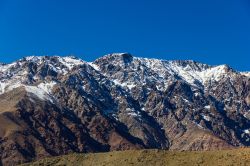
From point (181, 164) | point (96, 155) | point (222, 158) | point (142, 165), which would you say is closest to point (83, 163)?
point (96, 155)

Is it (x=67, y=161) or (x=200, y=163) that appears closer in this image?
(x=200, y=163)

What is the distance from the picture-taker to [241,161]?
430ft

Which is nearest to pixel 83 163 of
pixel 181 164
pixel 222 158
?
pixel 181 164

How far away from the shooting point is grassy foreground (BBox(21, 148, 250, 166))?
444 feet

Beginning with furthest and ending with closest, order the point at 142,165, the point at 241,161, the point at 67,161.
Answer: the point at 67,161
the point at 142,165
the point at 241,161

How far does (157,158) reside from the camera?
146 meters

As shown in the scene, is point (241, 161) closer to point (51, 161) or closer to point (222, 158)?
point (222, 158)

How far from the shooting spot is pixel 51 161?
15512cm

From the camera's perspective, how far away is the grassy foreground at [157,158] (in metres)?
135

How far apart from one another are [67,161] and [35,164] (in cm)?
913

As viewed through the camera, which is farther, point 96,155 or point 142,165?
point 96,155

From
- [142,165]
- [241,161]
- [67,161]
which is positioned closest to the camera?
[241,161]

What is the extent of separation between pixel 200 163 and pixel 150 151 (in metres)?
→ 18.8

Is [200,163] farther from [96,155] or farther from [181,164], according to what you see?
[96,155]
